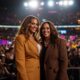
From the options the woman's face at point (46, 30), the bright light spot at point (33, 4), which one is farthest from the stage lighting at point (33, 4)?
the woman's face at point (46, 30)

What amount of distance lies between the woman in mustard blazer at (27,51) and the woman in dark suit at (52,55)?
0.10 m

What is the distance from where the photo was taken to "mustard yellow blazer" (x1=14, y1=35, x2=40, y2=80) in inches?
155

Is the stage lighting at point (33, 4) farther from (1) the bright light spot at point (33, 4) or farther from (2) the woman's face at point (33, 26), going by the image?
(2) the woman's face at point (33, 26)

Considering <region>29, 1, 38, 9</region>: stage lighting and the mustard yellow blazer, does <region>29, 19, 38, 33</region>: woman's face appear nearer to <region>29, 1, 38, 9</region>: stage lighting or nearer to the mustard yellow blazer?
the mustard yellow blazer

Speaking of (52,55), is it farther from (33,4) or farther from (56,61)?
(33,4)

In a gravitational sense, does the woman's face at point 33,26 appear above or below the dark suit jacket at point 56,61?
above

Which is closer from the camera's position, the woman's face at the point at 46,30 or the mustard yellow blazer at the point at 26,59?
the mustard yellow blazer at the point at 26,59

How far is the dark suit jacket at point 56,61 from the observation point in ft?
13.2

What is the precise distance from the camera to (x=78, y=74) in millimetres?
6902

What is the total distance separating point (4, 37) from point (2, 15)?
364cm

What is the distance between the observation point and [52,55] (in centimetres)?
404

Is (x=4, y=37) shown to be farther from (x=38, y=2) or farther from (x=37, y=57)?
(x=37, y=57)

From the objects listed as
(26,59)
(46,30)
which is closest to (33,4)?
(46,30)

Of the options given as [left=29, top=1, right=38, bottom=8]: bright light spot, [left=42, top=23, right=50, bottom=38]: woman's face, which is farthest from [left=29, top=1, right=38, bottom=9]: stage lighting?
[left=42, top=23, right=50, bottom=38]: woman's face
